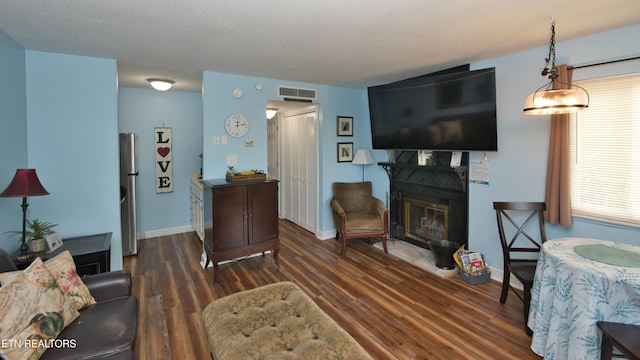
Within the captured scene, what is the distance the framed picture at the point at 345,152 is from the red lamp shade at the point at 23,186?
3.59m

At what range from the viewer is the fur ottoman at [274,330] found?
152 cm

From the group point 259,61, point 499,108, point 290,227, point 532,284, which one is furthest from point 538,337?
point 290,227

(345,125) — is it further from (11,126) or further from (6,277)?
(6,277)

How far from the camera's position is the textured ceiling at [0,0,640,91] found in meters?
1.99

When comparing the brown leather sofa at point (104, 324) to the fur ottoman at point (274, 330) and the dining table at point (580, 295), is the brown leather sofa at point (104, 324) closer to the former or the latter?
the fur ottoman at point (274, 330)

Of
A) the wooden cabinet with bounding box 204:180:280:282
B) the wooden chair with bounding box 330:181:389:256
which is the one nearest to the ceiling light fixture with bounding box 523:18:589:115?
the wooden chair with bounding box 330:181:389:256

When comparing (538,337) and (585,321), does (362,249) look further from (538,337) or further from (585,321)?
(585,321)

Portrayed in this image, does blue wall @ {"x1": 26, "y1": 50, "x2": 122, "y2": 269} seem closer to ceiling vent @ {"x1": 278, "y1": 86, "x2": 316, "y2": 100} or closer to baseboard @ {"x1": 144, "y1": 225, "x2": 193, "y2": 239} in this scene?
baseboard @ {"x1": 144, "y1": 225, "x2": 193, "y2": 239}

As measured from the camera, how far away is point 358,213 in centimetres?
454

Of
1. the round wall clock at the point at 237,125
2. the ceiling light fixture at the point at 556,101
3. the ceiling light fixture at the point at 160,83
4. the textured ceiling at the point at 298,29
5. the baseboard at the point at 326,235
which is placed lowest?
the baseboard at the point at 326,235

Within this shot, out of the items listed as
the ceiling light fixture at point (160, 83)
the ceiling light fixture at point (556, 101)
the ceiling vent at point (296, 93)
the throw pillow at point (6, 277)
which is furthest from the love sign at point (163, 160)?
the ceiling light fixture at point (556, 101)

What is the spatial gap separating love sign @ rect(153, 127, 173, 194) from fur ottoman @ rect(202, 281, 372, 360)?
3634 mm

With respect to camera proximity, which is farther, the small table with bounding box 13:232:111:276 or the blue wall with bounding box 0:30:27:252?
the small table with bounding box 13:232:111:276

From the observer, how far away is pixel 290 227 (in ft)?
18.4
